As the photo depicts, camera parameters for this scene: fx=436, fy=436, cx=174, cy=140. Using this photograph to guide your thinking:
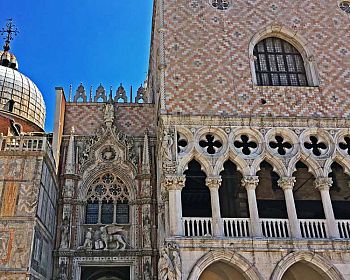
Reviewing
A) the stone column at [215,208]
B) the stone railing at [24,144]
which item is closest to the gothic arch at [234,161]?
the stone column at [215,208]

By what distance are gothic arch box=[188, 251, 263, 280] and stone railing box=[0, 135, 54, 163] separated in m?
4.98

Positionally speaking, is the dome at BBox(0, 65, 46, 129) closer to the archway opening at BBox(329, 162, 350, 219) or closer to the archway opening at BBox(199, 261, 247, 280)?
the archway opening at BBox(199, 261, 247, 280)

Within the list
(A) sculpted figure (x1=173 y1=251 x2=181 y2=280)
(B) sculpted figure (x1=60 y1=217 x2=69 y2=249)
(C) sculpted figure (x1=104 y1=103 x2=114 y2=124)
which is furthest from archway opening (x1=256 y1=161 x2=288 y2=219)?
(B) sculpted figure (x1=60 y1=217 x2=69 y2=249)

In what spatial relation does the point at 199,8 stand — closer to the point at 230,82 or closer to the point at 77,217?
the point at 230,82

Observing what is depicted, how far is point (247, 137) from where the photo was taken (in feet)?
41.5

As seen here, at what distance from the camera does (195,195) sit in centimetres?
1528

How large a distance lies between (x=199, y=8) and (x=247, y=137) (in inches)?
192

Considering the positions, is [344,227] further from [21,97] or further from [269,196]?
[21,97]

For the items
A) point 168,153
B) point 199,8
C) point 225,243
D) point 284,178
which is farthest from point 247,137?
point 199,8

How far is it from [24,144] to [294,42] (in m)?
9.09

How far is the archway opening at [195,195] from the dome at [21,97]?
10.8m

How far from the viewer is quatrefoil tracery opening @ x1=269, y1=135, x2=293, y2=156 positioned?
12.5 meters

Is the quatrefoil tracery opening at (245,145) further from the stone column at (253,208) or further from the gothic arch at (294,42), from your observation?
the gothic arch at (294,42)

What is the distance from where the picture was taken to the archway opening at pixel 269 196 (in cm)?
1448
